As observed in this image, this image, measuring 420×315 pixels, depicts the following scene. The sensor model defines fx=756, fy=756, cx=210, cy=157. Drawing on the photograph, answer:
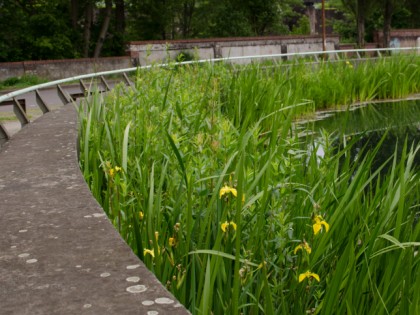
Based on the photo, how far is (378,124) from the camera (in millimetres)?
10172

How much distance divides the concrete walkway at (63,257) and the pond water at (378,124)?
514cm

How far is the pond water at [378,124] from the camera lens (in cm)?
873

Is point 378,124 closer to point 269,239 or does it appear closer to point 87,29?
point 269,239

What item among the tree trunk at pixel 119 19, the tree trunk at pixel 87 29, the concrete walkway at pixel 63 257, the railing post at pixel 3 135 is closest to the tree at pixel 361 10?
the tree trunk at pixel 119 19

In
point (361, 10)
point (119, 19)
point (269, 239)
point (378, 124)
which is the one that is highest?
point (119, 19)

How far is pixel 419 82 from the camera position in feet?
44.9

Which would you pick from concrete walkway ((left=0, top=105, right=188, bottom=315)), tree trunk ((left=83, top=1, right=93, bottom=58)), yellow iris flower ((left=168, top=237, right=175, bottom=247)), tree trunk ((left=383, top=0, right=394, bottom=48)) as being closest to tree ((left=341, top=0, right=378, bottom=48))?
tree trunk ((left=383, top=0, right=394, bottom=48))

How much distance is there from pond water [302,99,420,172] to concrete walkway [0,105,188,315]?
5.14 meters

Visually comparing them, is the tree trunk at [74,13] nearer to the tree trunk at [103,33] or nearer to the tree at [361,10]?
the tree trunk at [103,33]

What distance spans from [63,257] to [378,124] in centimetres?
833

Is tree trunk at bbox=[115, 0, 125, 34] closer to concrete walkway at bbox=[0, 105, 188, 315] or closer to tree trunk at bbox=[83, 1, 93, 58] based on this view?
tree trunk at bbox=[83, 1, 93, 58]

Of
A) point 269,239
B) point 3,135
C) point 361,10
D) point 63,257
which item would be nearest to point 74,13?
point 361,10

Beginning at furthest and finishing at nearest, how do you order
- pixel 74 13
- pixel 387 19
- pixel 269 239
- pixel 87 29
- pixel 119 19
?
pixel 387 19, pixel 119 19, pixel 74 13, pixel 87 29, pixel 269 239

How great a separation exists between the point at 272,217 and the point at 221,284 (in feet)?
1.15
